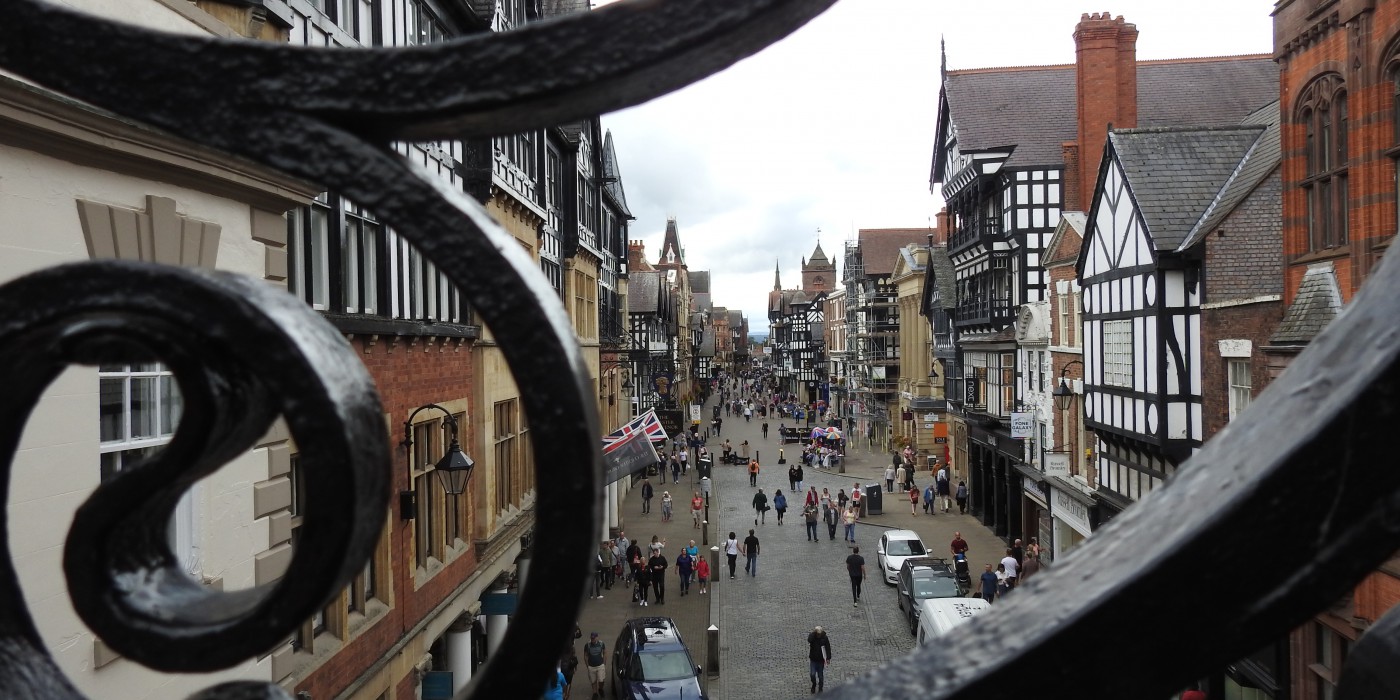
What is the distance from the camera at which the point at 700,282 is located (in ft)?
476

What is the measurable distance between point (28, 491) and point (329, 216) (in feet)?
19.3

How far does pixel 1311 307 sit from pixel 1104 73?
677 inches

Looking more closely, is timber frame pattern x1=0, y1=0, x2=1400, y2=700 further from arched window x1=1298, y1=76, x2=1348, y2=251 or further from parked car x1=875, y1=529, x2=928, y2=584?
parked car x1=875, y1=529, x2=928, y2=584

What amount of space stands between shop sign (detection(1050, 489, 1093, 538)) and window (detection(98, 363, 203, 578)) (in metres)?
20.9

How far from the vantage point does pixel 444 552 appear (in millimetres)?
14383

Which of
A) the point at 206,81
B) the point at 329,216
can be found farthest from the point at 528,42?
the point at 329,216

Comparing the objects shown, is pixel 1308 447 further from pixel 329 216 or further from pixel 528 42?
pixel 329 216

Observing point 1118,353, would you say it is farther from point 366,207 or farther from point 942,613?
point 366,207

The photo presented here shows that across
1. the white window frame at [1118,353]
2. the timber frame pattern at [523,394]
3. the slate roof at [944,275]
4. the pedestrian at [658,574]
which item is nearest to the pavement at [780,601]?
the pedestrian at [658,574]

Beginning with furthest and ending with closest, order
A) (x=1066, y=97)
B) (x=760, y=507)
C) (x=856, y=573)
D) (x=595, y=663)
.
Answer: (x=1066, y=97)
(x=760, y=507)
(x=856, y=573)
(x=595, y=663)

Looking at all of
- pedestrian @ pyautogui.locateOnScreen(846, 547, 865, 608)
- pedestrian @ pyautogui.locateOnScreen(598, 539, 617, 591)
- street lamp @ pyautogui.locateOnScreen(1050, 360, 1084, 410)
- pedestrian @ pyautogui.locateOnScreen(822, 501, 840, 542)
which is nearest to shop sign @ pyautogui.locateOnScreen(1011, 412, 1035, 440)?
street lamp @ pyautogui.locateOnScreen(1050, 360, 1084, 410)

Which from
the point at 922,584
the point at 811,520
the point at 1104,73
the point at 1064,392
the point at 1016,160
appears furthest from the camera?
the point at 1016,160

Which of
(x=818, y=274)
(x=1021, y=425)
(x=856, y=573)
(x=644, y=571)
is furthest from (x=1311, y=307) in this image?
(x=818, y=274)

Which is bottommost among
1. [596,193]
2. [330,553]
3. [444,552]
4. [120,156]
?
[444,552]
